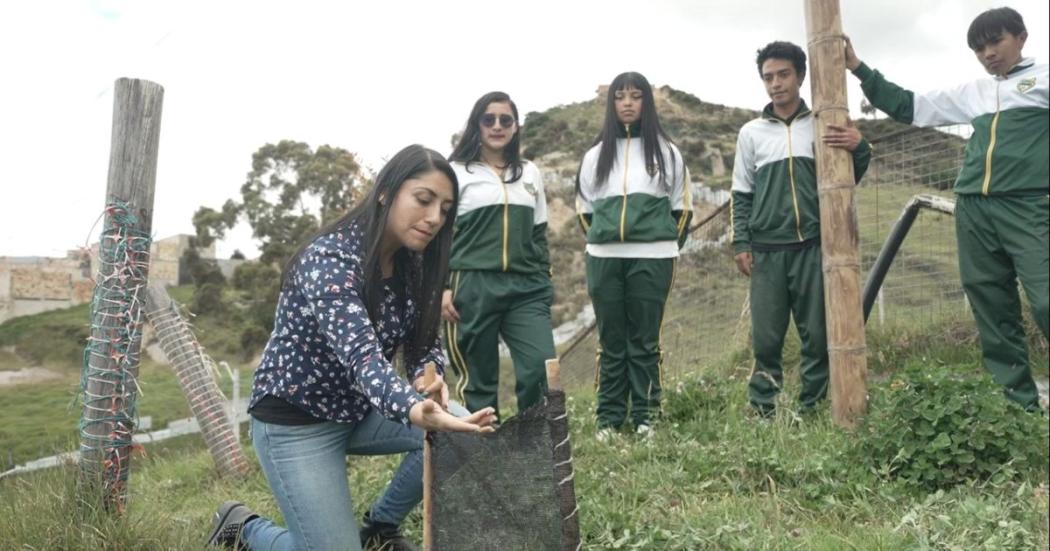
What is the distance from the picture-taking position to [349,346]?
7.85ft

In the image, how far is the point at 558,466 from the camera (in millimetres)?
2514

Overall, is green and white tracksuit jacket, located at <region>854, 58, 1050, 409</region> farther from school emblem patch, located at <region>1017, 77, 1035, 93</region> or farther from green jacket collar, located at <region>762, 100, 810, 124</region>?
green jacket collar, located at <region>762, 100, 810, 124</region>

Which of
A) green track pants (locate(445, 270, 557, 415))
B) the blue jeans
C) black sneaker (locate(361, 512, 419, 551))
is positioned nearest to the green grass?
the blue jeans

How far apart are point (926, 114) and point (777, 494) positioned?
5.77 ft

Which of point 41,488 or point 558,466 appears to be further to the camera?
point 41,488

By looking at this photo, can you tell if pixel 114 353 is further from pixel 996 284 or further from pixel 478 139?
pixel 996 284

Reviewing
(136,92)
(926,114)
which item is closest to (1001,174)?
(926,114)

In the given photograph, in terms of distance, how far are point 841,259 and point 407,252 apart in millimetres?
1956

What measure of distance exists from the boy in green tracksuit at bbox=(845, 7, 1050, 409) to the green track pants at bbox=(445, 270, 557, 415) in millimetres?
1771

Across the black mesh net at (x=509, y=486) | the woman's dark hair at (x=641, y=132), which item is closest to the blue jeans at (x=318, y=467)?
the black mesh net at (x=509, y=486)

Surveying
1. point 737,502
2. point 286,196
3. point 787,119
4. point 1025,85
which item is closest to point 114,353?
point 737,502

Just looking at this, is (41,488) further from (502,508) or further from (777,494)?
(777,494)

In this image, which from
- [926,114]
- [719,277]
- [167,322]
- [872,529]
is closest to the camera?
[872,529]

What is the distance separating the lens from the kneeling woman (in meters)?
2.49
